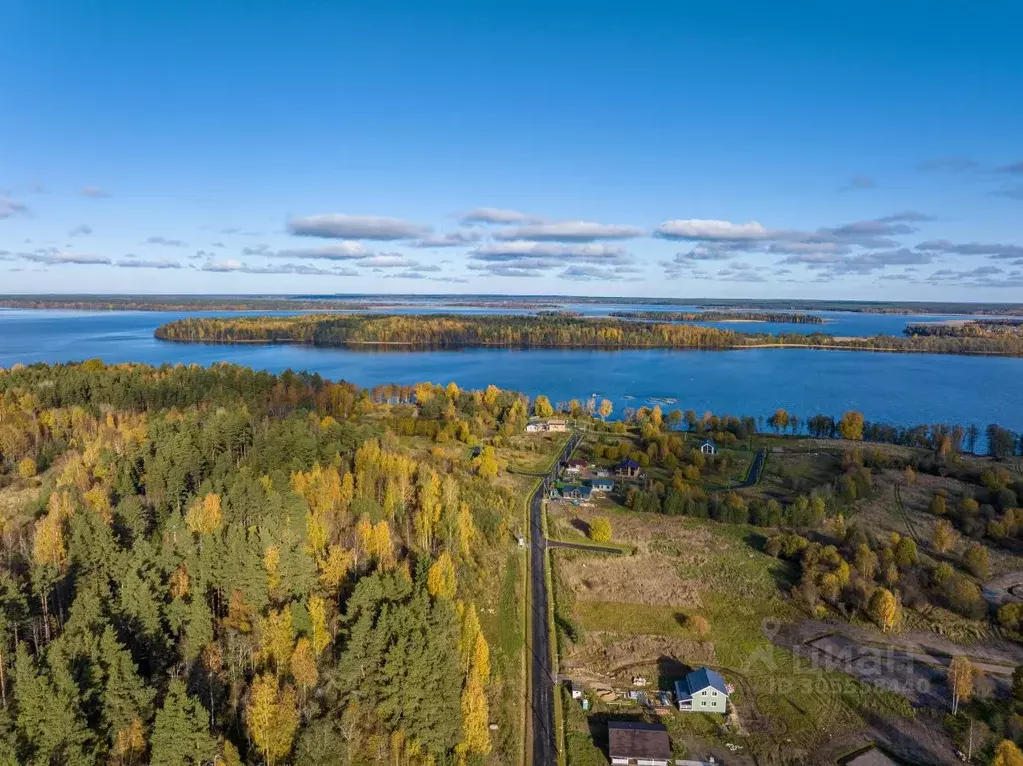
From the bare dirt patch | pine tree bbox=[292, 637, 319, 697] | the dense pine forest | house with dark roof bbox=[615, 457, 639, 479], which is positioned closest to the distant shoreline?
house with dark roof bbox=[615, 457, 639, 479]

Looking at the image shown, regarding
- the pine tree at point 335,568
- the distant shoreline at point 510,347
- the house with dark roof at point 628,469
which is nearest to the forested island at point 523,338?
the distant shoreline at point 510,347

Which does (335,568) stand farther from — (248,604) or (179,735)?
(179,735)

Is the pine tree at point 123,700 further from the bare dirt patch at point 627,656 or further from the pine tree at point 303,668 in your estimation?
the bare dirt patch at point 627,656

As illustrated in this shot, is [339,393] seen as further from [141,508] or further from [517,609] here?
[517,609]

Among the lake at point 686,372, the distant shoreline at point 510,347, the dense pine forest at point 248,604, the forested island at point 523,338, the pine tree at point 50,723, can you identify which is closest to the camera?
the pine tree at point 50,723

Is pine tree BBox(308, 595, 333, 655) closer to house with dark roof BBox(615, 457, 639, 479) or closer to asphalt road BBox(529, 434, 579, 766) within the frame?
asphalt road BBox(529, 434, 579, 766)

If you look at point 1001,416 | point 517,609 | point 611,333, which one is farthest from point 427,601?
point 611,333

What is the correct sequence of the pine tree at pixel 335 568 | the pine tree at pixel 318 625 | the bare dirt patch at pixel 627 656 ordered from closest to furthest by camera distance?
the pine tree at pixel 318 625 < the pine tree at pixel 335 568 < the bare dirt patch at pixel 627 656
